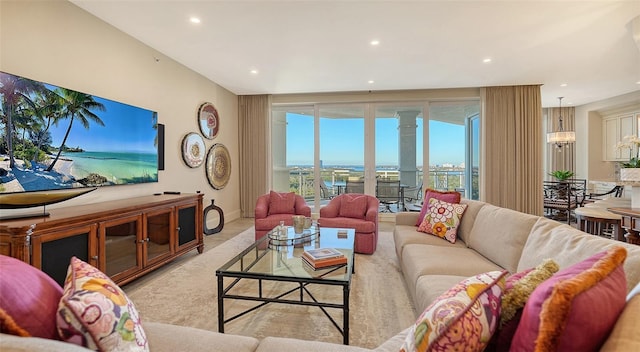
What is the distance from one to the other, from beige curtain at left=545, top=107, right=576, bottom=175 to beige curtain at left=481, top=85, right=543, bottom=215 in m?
2.47

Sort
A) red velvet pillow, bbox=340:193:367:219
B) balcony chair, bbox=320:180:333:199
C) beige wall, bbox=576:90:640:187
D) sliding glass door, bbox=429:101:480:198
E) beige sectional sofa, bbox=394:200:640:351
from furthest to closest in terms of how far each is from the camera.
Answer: beige wall, bbox=576:90:640:187 → balcony chair, bbox=320:180:333:199 → sliding glass door, bbox=429:101:480:198 → red velvet pillow, bbox=340:193:367:219 → beige sectional sofa, bbox=394:200:640:351

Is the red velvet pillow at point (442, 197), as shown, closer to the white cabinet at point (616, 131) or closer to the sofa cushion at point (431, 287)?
the sofa cushion at point (431, 287)

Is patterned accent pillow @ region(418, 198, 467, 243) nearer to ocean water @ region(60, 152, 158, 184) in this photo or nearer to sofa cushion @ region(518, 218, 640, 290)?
sofa cushion @ region(518, 218, 640, 290)

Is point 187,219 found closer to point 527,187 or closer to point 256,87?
point 256,87

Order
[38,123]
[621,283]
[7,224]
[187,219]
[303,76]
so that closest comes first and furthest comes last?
[621,283], [7,224], [38,123], [187,219], [303,76]

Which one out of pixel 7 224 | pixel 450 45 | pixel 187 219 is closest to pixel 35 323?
pixel 7 224

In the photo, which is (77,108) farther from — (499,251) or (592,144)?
(592,144)

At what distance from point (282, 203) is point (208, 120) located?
2.07 meters

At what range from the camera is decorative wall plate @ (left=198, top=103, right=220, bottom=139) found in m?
4.61

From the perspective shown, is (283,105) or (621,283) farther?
(283,105)

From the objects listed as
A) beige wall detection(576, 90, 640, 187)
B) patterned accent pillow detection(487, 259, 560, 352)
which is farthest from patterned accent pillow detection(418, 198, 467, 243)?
beige wall detection(576, 90, 640, 187)

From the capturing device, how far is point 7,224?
1.69m

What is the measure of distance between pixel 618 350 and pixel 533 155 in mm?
5709

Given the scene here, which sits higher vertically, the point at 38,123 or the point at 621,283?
the point at 38,123
